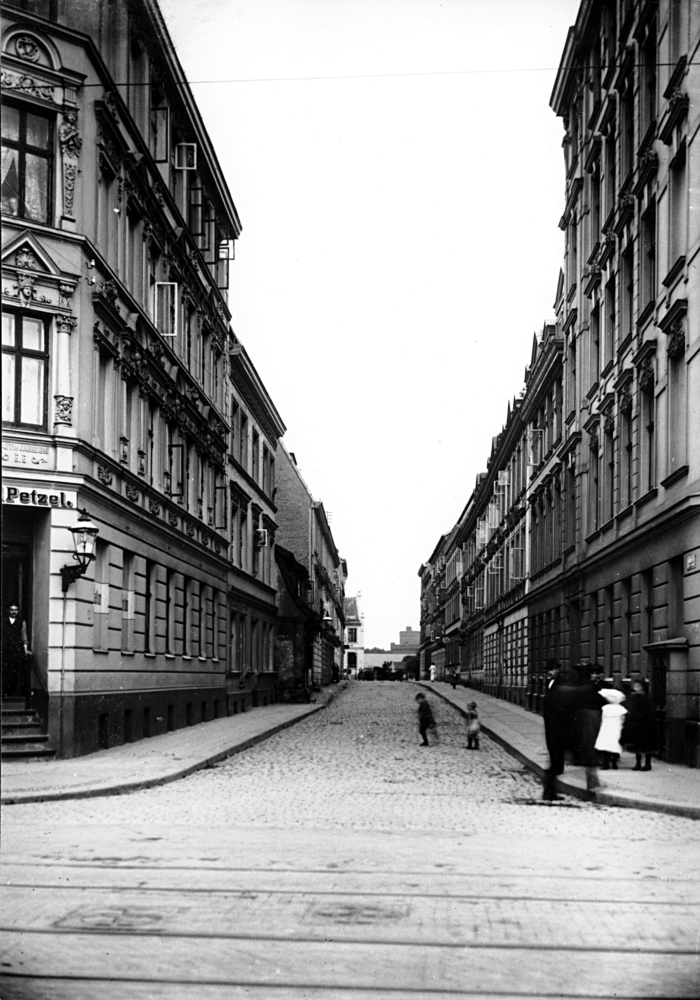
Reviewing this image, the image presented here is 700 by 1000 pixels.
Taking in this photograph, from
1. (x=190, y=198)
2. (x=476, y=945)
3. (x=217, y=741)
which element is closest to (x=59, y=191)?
(x=190, y=198)

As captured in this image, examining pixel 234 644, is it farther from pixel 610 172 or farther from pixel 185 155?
pixel 185 155

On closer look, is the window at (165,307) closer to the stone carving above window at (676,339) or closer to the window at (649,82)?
the window at (649,82)

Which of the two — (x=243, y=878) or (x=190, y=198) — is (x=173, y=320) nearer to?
(x=190, y=198)

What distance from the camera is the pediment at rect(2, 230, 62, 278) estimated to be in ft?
14.6

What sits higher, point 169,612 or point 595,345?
point 595,345

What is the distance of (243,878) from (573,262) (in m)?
4.12

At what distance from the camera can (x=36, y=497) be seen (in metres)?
4.81

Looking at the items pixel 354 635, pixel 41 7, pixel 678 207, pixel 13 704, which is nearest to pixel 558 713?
pixel 13 704

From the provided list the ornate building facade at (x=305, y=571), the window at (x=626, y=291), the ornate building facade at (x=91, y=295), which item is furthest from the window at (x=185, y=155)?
the ornate building facade at (x=305, y=571)

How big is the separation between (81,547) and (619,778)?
316 inches

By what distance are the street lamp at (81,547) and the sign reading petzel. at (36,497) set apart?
4.3 inches

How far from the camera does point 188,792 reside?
11.4 m

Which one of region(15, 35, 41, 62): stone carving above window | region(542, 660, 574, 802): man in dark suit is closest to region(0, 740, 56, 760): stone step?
region(15, 35, 41, 62): stone carving above window

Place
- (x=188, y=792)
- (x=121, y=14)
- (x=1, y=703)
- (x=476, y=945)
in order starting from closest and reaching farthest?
(x=1, y=703) < (x=121, y=14) < (x=476, y=945) < (x=188, y=792)
